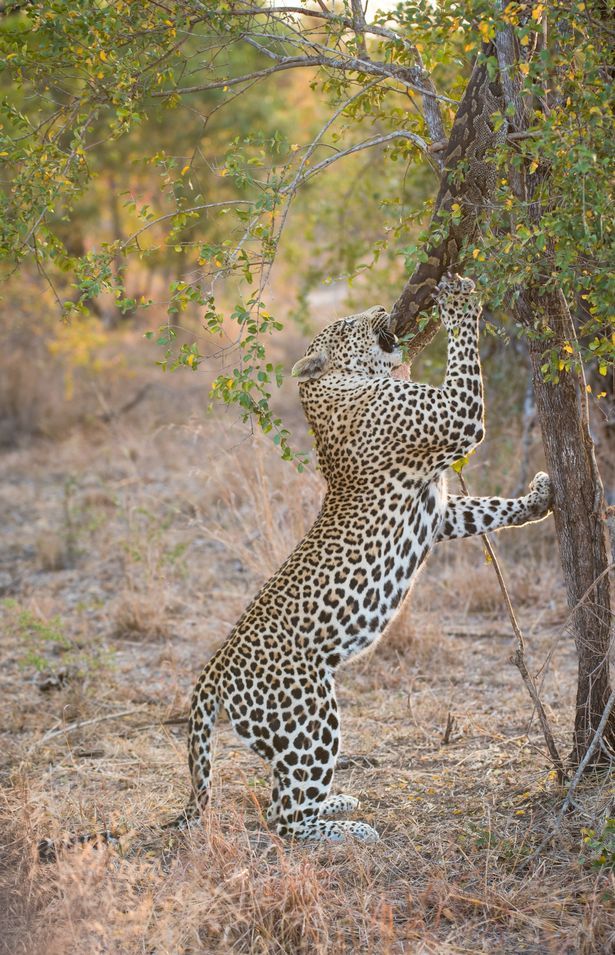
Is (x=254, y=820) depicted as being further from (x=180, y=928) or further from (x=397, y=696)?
(x=397, y=696)

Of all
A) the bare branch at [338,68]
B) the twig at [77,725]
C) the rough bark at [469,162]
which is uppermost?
the bare branch at [338,68]

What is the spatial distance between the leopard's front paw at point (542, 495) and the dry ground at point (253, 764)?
74cm

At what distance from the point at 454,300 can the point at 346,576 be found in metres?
1.40

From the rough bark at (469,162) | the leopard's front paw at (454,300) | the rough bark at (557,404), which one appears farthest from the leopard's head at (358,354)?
the rough bark at (469,162)

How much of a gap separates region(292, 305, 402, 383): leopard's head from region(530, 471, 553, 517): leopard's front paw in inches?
38.1

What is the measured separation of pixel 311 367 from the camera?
5.79 metres

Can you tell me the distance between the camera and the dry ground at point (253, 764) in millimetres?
4164

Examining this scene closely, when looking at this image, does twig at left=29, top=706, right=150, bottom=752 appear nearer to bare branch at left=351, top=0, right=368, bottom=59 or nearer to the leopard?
the leopard

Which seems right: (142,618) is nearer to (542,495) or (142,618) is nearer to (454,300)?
(542,495)

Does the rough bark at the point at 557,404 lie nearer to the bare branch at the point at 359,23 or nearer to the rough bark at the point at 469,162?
the rough bark at the point at 469,162

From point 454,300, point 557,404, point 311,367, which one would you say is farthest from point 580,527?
point 311,367

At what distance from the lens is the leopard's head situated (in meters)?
5.79

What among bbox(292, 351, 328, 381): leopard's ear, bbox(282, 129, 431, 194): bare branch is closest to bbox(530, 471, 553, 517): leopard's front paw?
bbox(292, 351, 328, 381): leopard's ear

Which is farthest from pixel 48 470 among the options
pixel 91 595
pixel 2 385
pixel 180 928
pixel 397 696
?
pixel 180 928
